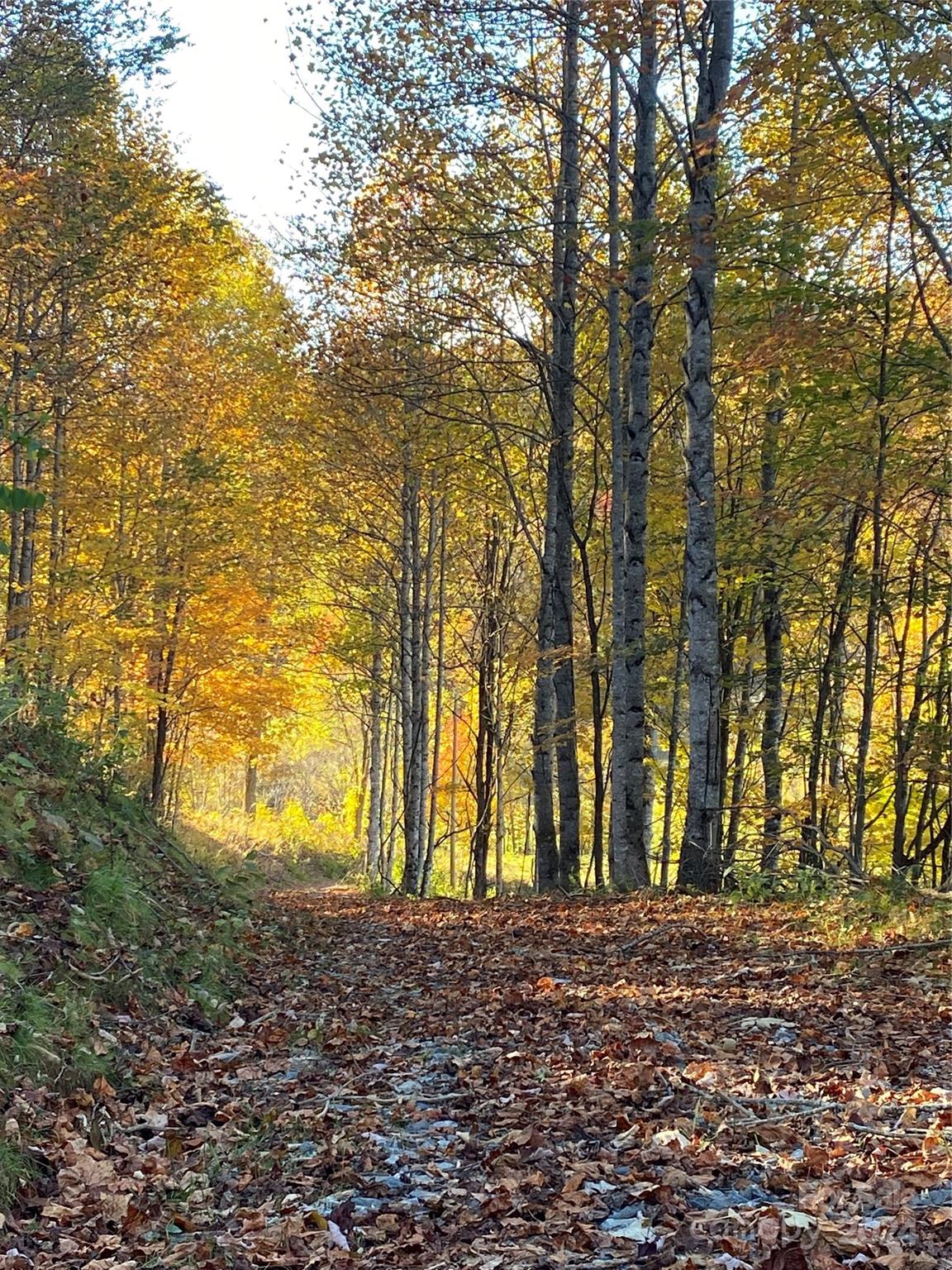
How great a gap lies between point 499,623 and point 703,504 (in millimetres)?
9869

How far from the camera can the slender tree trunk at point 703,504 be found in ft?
27.1

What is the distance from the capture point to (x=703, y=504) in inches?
326

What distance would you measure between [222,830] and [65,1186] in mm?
20903

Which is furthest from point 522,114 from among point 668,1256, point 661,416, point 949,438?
point 668,1256

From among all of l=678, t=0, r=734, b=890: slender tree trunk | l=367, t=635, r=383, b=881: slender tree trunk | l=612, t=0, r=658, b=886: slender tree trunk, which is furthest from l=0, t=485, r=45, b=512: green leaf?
l=367, t=635, r=383, b=881: slender tree trunk

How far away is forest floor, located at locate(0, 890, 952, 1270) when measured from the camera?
2.84 m

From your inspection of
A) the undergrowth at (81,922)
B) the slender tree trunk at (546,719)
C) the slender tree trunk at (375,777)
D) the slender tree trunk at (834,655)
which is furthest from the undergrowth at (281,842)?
the slender tree trunk at (834,655)

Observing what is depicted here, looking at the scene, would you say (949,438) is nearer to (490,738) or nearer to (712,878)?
(712,878)

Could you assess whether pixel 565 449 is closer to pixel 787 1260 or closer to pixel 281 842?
pixel 787 1260

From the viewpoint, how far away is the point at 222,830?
2352 cm

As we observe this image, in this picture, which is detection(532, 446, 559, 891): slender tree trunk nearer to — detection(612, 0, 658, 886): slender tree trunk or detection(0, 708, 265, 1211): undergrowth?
detection(612, 0, 658, 886): slender tree trunk

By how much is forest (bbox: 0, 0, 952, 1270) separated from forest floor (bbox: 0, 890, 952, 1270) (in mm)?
25

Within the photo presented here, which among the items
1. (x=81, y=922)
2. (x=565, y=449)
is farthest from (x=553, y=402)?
(x=81, y=922)

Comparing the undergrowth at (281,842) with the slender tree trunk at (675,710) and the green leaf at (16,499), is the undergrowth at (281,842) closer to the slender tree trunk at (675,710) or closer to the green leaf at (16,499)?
the slender tree trunk at (675,710)
